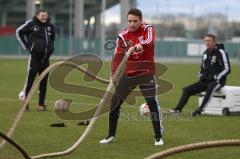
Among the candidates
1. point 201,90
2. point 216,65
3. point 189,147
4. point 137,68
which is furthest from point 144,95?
point 189,147

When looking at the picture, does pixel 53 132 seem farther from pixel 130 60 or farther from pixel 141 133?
pixel 130 60

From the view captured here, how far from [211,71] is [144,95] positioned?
5088 mm

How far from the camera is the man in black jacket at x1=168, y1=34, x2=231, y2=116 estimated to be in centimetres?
1494

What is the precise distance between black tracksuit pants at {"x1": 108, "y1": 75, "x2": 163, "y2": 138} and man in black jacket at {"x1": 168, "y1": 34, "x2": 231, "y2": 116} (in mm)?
4690

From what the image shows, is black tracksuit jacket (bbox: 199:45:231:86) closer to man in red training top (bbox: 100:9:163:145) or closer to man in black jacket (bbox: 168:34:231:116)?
man in black jacket (bbox: 168:34:231:116)

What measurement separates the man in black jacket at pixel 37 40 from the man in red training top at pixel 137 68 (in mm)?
5168

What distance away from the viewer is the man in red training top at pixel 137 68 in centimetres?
1007

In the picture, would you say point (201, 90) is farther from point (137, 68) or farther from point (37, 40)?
point (137, 68)

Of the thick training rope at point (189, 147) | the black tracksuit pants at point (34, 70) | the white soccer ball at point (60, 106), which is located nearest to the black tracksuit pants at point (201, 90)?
the white soccer ball at point (60, 106)

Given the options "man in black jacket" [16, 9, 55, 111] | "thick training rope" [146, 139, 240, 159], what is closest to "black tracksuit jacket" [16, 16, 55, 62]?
"man in black jacket" [16, 9, 55, 111]

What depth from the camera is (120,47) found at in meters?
10.4

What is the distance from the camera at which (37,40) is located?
1538 centimetres

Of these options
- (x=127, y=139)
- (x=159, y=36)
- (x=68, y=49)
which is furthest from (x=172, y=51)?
(x=127, y=139)

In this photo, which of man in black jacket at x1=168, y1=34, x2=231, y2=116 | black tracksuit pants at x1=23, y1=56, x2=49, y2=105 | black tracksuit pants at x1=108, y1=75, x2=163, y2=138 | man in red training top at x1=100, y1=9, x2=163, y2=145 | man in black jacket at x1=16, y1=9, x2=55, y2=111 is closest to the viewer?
man in red training top at x1=100, y1=9, x2=163, y2=145
